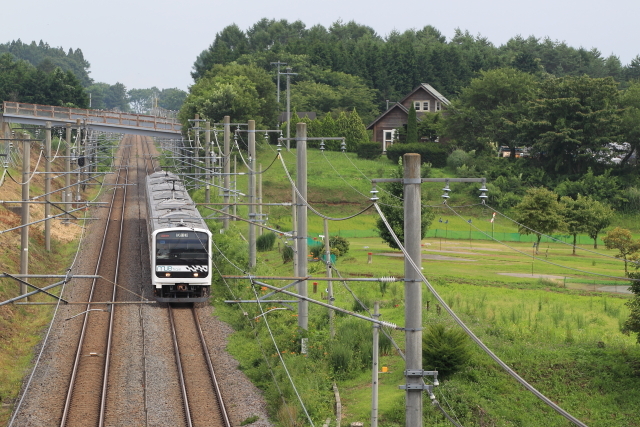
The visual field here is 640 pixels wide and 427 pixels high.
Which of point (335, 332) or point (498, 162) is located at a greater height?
point (498, 162)

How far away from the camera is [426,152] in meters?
76.6

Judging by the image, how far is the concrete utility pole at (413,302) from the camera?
11.6 m

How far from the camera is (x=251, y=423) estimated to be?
1877 centimetres

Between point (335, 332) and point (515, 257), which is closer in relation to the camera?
point (335, 332)

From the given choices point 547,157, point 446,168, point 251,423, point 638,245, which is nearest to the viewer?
point 251,423

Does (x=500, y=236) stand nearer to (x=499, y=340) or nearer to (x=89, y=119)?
(x=499, y=340)

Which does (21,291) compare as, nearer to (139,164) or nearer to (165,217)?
(165,217)

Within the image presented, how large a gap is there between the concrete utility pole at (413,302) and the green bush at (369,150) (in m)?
67.2

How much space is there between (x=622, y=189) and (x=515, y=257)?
24.1 m

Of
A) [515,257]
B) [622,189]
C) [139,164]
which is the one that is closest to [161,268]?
[515,257]

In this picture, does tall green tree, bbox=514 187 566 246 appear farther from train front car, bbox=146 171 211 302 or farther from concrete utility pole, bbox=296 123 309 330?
concrete utility pole, bbox=296 123 309 330

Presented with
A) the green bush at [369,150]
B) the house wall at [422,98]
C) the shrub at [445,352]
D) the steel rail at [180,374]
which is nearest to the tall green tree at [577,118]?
the green bush at [369,150]

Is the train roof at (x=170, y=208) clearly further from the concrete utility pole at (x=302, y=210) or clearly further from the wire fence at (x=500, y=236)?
the wire fence at (x=500, y=236)

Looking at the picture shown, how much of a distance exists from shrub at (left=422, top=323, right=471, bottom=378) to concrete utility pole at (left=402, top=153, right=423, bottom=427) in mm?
8476
